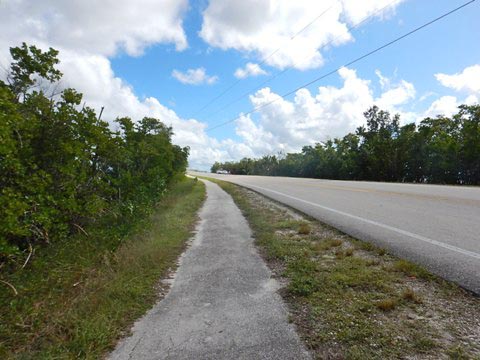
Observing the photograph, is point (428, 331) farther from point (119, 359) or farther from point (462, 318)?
point (119, 359)

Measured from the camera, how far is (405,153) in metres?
29.6

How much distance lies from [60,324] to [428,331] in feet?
10.9

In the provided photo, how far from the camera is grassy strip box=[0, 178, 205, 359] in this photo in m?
2.56

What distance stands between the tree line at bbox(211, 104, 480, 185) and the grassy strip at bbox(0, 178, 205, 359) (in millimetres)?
26014

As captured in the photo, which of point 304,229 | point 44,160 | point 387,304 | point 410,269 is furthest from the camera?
point 304,229

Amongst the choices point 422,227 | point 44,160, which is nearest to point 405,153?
point 422,227

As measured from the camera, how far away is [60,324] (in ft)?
9.21

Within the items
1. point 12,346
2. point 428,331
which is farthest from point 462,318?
point 12,346

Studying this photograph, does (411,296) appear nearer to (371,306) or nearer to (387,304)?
(387,304)

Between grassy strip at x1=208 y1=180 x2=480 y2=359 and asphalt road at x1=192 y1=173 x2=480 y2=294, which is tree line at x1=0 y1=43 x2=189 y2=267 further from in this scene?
asphalt road at x1=192 y1=173 x2=480 y2=294

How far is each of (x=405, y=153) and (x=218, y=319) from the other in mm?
31850

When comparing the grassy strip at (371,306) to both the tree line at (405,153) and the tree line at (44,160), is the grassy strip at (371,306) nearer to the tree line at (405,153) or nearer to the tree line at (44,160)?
the tree line at (44,160)

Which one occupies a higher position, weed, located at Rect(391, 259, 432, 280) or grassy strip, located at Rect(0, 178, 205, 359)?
grassy strip, located at Rect(0, 178, 205, 359)

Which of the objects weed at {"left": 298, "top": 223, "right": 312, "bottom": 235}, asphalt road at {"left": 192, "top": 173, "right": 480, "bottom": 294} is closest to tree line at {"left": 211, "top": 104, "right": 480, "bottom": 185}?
asphalt road at {"left": 192, "top": 173, "right": 480, "bottom": 294}
